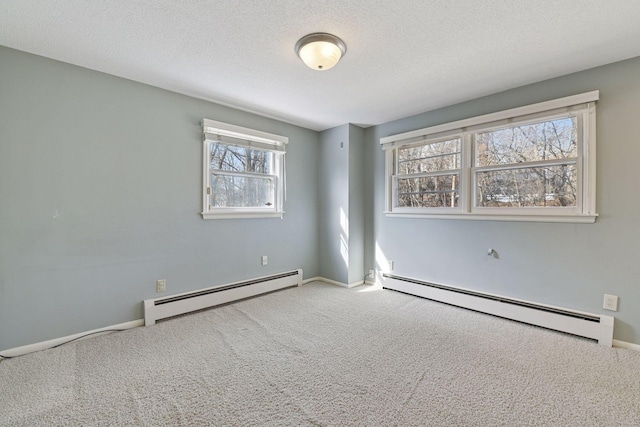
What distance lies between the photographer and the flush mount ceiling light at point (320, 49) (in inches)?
74.8

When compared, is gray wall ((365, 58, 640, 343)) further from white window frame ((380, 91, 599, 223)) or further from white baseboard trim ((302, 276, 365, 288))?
white baseboard trim ((302, 276, 365, 288))

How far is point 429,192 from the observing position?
349 cm

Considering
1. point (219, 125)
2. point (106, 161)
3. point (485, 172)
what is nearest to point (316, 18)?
point (219, 125)

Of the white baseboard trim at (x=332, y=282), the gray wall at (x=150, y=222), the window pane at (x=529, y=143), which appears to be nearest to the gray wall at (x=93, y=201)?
the gray wall at (x=150, y=222)

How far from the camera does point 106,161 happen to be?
246 centimetres

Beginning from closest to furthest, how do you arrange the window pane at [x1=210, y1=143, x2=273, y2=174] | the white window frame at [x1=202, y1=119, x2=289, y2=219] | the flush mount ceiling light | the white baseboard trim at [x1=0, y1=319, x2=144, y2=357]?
the flush mount ceiling light < the white baseboard trim at [x1=0, y1=319, x2=144, y2=357] < the white window frame at [x1=202, y1=119, x2=289, y2=219] < the window pane at [x1=210, y1=143, x2=273, y2=174]

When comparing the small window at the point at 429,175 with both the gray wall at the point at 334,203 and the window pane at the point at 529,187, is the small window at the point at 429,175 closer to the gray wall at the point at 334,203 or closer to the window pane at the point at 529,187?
the window pane at the point at 529,187

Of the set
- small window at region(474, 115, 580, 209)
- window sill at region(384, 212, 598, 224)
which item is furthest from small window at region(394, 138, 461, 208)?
→ small window at region(474, 115, 580, 209)

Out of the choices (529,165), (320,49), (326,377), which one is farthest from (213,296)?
(529,165)

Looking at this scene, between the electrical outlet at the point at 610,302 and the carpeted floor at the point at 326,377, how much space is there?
0.33m

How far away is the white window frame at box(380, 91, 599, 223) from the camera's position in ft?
7.74

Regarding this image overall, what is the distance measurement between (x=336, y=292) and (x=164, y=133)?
2.81m

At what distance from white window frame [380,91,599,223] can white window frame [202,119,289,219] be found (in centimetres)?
148

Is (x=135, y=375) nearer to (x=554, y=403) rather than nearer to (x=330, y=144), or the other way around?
(x=554, y=403)
